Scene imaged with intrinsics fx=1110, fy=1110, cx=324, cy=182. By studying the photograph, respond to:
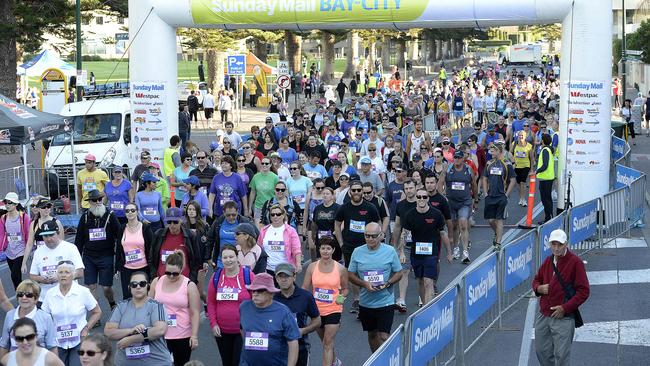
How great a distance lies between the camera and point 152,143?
69.9ft

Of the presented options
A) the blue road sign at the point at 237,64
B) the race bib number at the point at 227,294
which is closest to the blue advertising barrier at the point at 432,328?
the race bib number at the point at 227,294

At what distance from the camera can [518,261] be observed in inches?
540

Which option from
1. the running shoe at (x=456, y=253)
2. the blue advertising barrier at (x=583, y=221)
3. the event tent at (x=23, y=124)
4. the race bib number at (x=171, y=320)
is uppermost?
the event tent at (x=23, y=124)

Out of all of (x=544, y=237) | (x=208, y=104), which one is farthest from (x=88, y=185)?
(x=208, y=104)

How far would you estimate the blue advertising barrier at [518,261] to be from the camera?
521 inches

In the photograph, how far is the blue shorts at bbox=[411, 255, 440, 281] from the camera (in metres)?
13.0

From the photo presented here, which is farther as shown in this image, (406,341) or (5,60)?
(5,60)

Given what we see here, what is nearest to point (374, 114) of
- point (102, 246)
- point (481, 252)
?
point (481, 252)

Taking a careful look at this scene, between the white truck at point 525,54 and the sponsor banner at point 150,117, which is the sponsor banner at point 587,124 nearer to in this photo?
the sponsor banner at point 150,117

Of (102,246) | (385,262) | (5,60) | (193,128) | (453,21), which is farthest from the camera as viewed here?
(193,128)

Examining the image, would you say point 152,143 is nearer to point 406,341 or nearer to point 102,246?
point 102,246

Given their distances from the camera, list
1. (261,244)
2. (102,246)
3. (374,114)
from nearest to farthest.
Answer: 1. (261,244)
2. (102,246)
3. (374,114)

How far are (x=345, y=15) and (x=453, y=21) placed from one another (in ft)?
6.31

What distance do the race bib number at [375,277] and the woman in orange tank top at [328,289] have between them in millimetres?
437
